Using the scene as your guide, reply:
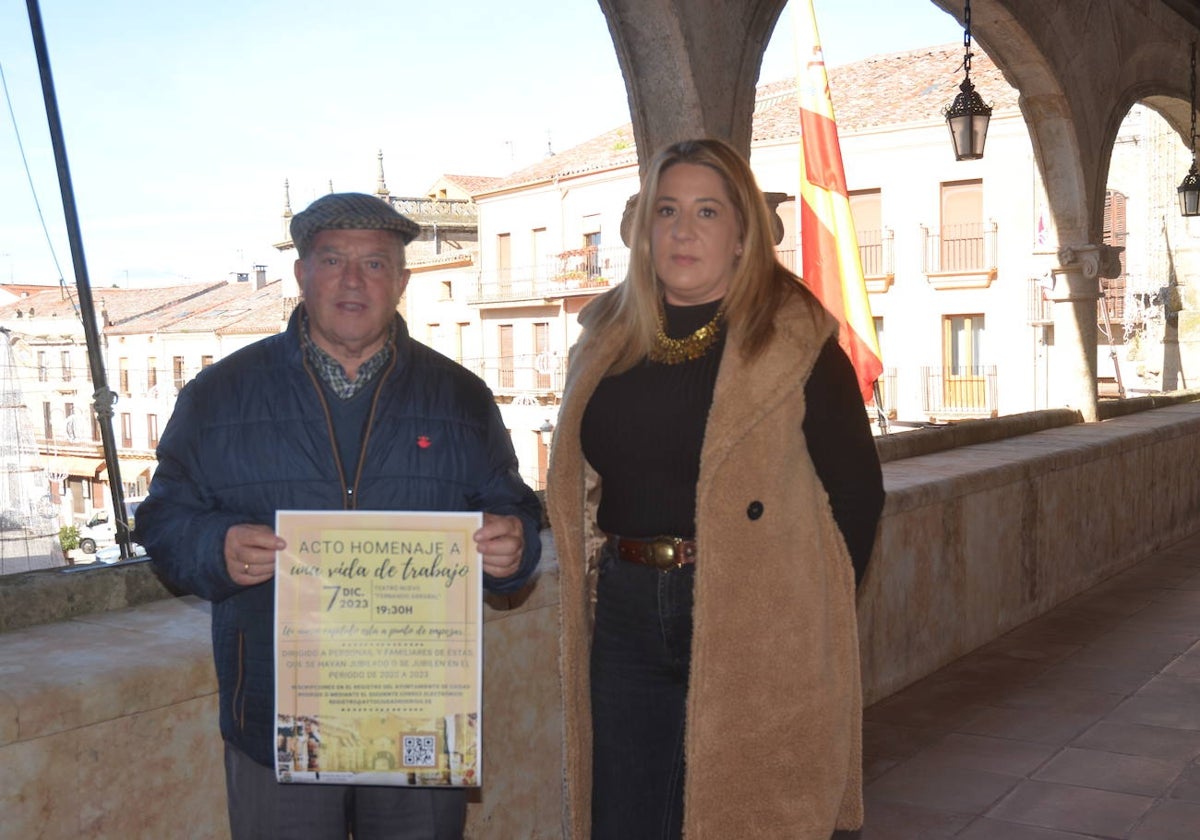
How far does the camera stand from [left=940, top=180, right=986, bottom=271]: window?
77.9 ft

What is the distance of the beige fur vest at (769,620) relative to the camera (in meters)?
1.91

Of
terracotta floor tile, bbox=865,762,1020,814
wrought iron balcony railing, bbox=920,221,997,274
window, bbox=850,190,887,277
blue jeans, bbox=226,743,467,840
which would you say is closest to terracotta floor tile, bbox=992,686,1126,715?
terracotta floor tile, bbox=865,762,1020,814

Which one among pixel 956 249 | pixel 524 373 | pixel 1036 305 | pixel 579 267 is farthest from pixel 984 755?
pixel 524 373

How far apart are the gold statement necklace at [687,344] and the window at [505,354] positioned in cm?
2335

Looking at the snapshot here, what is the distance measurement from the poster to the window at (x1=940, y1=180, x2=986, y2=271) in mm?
23336

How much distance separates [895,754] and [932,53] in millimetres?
24349

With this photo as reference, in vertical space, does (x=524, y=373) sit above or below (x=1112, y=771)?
above

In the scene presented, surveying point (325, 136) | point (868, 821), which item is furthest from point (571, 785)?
point (325, 136)

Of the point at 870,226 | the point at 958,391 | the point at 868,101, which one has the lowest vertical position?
the point at 958,391

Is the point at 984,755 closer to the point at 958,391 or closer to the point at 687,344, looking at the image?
the point at 687,344

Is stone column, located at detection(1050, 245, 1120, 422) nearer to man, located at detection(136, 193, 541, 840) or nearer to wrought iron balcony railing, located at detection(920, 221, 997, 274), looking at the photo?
man, located at detection(136, 193, 541, 840)

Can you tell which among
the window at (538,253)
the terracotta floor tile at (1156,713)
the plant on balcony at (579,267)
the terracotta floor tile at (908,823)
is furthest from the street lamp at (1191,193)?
the window at (538,253)

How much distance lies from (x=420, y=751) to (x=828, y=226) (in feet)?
16.5

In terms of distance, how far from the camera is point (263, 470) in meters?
1.70
